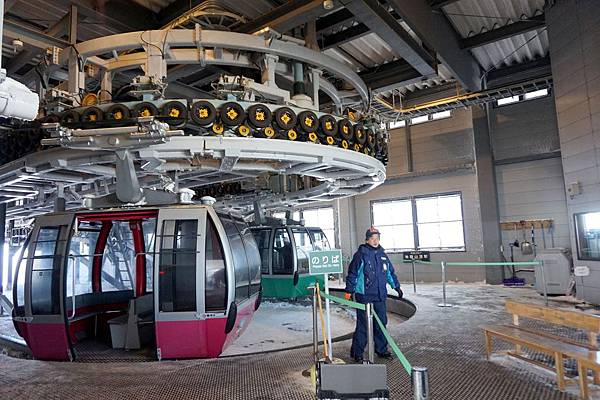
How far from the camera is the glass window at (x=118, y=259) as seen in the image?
7238mm

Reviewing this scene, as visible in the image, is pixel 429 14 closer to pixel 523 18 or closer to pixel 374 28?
pixel 374 28

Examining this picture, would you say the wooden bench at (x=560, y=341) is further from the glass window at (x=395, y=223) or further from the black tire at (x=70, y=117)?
the glass window at (x=395, y=223)

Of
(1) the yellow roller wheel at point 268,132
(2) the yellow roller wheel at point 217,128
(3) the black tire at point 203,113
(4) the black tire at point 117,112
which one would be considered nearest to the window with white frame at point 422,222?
(1) the yellow roller wheel at point 268,132

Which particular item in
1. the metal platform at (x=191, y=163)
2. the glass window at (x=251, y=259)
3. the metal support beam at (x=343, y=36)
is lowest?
the glass window at (x=251, y=259)

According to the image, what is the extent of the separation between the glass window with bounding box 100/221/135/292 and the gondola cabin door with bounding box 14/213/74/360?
178 cm

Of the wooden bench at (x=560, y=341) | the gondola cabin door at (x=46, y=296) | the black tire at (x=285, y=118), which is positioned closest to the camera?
the wooden bench at (x=560, y=341)

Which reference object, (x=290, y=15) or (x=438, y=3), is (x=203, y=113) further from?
(x=438, y=3)

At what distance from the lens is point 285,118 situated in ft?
19.4

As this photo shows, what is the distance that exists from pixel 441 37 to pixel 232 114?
506 centimetres

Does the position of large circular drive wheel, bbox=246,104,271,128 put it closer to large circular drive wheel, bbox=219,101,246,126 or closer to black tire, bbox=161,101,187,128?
large circular drive wheel, bbox=219,101,246,126

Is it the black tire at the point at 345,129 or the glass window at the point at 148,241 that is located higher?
the black tire at the point at 345,129

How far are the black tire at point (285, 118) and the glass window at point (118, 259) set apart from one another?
3.50 meters

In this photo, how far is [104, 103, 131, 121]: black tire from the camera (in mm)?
5594

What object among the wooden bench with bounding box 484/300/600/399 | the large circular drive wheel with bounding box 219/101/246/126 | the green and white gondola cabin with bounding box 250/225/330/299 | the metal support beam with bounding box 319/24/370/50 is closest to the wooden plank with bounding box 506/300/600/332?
the wooden bench with bounding box 484/300/600/399
